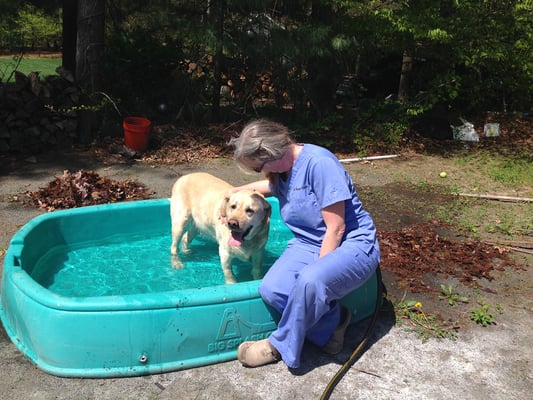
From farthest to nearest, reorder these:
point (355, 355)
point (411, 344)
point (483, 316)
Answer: point (483, 316) → point (411, 344) → point (355, 355)

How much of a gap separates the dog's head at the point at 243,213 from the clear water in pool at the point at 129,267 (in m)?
0.95

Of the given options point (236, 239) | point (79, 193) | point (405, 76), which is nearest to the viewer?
point (236, 239)

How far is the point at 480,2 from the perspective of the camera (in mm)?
8703

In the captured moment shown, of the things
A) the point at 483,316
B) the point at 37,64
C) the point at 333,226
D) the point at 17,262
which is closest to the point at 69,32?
the point at 17,262

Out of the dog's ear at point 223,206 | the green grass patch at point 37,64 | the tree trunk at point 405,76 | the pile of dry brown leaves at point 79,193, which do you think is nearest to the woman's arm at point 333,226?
the dog's ear at point 223,206

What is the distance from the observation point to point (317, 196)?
10.7 feet

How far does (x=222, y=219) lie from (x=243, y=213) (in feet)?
1.09

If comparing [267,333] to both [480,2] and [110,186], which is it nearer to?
[110,186]

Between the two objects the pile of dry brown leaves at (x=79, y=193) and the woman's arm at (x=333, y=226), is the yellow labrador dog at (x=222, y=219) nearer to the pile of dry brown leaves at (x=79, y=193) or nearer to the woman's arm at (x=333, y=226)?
the woman's arm at (x=333, y=226)

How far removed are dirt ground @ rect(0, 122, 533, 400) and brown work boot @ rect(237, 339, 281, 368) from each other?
0.06 metres

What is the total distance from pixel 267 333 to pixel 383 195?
4105mm

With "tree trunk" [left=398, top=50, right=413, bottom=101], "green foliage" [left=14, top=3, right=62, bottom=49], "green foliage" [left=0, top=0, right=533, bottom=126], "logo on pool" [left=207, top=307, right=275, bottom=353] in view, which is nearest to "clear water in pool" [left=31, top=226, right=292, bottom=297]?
"logo on pool" [left=207, top=307, right=275, bottom=353]

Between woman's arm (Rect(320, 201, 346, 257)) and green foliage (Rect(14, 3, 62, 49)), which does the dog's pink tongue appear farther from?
green foliage (Rect(14, 3, 62, 49))

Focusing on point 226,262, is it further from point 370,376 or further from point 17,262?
point 17,262
